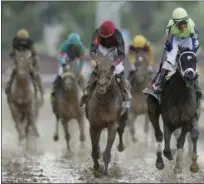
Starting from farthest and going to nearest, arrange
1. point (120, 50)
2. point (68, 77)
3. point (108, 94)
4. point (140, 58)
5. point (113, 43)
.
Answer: point (140, 58) < point (68, 77) < point (113, 43) < point (120, 50) < point (108, 94)

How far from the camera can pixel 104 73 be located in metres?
10.8

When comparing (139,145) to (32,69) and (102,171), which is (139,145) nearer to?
(32,69)

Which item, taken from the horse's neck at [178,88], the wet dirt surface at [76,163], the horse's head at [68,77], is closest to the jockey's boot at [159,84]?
the horse's neck at [178,88]

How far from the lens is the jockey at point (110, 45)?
11.5m

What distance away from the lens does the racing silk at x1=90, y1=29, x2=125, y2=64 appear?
37.8 ft

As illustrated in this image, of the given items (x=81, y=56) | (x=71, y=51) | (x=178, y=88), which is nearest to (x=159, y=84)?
(x=178, y=88)

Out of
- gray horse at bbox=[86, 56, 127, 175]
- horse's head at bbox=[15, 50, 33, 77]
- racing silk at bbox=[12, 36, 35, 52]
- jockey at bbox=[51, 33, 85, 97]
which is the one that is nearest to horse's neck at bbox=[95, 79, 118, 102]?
gray horse at bbox=[86, 56, 127, 175]

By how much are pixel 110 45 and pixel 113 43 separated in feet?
0.23

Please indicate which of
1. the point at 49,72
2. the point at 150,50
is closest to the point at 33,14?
the point at 49,72

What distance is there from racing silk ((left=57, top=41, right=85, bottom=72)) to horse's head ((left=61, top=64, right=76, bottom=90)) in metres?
0.18

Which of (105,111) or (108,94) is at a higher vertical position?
(108,94)

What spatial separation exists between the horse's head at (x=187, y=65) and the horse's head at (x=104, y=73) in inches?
40.9

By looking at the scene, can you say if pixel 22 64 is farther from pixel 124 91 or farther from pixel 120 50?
pixel 120 50

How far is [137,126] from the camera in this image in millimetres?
22625
